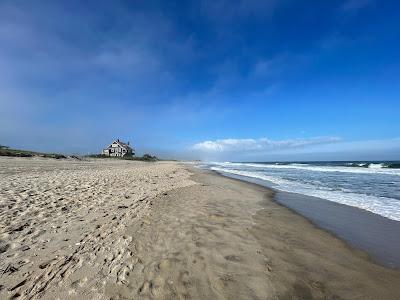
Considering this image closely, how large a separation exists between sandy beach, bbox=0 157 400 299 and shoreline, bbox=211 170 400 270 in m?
0.34

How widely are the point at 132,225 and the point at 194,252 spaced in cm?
225

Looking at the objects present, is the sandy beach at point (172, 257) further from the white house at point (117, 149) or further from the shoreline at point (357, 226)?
the white house at point (117, 149)

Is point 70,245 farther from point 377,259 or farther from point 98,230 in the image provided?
point 377,259

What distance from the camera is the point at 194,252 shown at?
17.0 feet

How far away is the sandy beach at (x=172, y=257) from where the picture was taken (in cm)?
385

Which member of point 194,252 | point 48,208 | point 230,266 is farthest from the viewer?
point 48,208

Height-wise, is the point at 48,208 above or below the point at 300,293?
above

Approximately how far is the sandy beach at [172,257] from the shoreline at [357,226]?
0.34 metres

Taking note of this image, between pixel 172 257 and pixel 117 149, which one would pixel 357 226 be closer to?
pixel 172 257

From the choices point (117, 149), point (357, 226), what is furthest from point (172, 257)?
point (117, 149)

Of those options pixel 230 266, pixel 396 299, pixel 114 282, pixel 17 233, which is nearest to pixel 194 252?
pixel 230 266

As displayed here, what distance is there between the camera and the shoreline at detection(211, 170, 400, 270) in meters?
5.68

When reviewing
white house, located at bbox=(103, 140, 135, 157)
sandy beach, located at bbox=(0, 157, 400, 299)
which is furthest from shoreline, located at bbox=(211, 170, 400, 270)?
white house, located at bbox=(103, 140, 135, 157)

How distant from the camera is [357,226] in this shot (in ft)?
25.5
